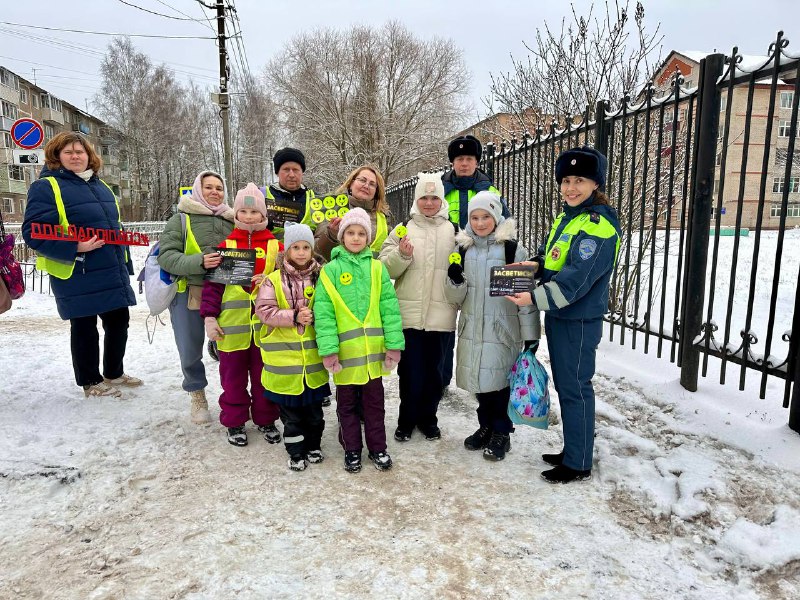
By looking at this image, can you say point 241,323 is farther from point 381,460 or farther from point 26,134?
point 26,134

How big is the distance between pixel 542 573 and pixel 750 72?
3261 mm

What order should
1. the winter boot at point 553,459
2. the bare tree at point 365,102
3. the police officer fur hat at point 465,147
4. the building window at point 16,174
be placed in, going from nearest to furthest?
1. the winter boot at point 553,459
2. the police officer fur hat at point 465,147
3. the bare tree at point 365,102
4. the building window at point 16,174

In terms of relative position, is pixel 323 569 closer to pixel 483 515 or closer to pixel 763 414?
pixel 483 515

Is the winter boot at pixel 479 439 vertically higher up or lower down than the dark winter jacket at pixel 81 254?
lower down

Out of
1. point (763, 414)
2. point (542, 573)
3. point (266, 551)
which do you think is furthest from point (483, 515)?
point (763, 414)

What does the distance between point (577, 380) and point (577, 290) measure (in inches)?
22.4

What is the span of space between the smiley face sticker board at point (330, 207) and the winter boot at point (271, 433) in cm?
161

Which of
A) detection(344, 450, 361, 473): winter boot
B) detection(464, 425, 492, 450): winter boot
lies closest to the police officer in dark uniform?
detection(464, 425, 492, 450): winter boot

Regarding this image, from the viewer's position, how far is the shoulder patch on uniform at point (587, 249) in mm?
2816

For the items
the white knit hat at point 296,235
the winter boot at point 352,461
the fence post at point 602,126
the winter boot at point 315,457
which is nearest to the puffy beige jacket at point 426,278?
the white knit hat at point 296,235

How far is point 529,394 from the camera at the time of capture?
3213 millimetres

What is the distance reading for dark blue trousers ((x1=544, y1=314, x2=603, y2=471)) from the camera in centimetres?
300

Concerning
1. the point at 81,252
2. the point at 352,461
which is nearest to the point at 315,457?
the point at 352,461

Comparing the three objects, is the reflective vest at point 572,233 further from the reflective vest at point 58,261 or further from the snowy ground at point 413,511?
the reflective vest at point 58,261
